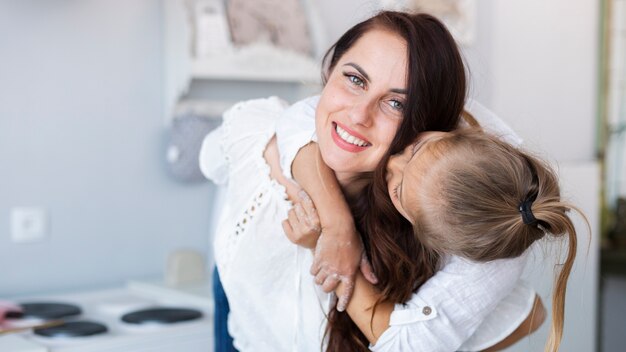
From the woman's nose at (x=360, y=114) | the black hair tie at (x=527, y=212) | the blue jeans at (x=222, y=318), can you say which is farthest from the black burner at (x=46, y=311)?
the black hair tie at (x=527, y=212)

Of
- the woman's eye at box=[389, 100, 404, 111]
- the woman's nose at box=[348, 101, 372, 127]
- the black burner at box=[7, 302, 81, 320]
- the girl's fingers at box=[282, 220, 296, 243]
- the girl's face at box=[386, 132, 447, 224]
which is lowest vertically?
the black burner at box=[7, 302, 81, 320]

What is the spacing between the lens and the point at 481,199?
1312mm

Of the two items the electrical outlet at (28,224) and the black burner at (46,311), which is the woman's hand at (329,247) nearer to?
the black burner at (46,311)

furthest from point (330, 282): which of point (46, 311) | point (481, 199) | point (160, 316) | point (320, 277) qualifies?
point (46, 311)

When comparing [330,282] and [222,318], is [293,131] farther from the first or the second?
[222,318]

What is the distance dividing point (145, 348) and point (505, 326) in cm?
82

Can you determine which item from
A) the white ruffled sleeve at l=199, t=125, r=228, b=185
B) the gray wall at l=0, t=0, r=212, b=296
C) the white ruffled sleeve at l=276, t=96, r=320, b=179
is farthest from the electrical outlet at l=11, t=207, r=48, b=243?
the white ruffled sleeve at l=276, t=96, r=320, b=179

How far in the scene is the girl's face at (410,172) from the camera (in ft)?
4.55

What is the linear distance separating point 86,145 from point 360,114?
1.13 meters

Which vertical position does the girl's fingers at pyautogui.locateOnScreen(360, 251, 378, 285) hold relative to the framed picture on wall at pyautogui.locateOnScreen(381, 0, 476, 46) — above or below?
below

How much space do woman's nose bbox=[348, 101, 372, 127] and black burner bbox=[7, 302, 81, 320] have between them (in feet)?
3.25

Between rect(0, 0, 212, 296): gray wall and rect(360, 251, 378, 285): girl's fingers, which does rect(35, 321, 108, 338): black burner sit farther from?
rect(360, 251, 378, 285): girl's fingers

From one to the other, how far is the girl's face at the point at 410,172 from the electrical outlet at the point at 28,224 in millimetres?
1136

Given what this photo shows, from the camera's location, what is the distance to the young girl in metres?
1.31
